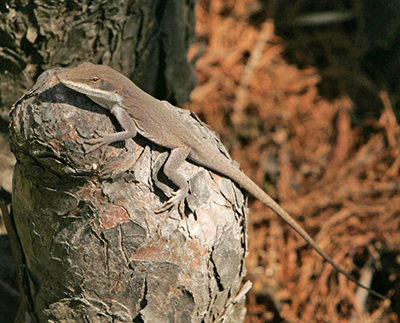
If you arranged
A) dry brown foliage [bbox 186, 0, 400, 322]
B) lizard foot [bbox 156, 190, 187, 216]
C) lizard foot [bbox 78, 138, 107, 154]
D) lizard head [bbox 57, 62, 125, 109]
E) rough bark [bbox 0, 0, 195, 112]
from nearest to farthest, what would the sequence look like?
lizard foot [bbox 78, 138, 107, 154] → lizard head [bbox 57, 62, 125, 109] → lizard foot [bbox 156, 190, 187, 216] → rough bark [bbox 0, 0, 195, 112] → dry brown foliage [bbox 186, 0, 400, 322]

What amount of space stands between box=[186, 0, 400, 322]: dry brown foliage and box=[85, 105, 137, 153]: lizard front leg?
2164 mm

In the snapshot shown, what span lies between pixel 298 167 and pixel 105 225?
2832 mm

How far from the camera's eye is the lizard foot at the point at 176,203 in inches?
75.8

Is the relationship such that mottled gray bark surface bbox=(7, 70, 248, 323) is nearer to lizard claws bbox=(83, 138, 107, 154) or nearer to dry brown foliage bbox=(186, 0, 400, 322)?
lizard claws bbox=(83, 138, 107, 154)

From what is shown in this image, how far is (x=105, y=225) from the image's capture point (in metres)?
1.88

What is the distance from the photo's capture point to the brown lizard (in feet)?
6.18

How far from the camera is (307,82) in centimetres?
488

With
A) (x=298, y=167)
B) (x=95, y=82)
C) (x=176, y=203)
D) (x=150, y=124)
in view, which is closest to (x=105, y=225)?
(x=176, y=203)

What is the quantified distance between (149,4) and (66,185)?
5.17ft

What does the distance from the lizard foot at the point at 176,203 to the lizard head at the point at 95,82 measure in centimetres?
48

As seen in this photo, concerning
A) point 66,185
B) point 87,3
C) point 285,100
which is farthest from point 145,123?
point 285,100

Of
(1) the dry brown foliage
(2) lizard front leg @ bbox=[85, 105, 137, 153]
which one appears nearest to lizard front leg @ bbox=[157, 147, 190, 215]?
(2) lizard front leg @ bbox=[85, 105, 137, 153]

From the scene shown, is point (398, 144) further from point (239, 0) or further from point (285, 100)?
point (239, 0)

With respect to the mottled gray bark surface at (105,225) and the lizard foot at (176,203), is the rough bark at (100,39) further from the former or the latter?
the lizard foot at (176,203)
